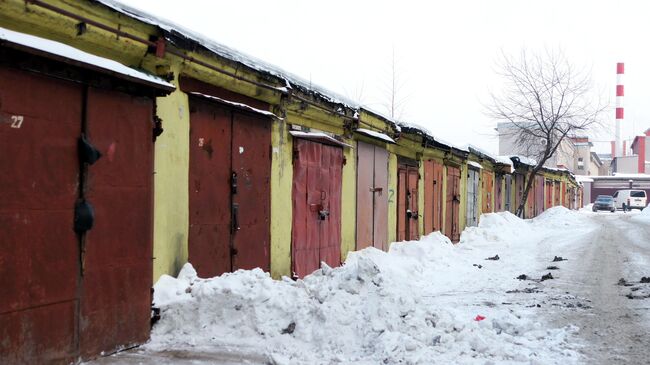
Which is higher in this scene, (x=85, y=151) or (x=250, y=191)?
(x=85, y=151)

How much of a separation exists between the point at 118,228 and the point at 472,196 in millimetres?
19039

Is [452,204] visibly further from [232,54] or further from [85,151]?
[85,151]

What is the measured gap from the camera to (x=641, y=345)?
592 cm

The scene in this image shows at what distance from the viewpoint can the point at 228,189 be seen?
718 centimetres

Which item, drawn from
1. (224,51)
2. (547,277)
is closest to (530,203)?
(547,277)

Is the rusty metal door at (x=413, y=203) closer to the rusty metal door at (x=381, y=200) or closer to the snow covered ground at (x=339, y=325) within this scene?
the rusty metal door at (x=381, y=200)

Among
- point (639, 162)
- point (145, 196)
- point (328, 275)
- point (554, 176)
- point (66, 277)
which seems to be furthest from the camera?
point (639, 162)

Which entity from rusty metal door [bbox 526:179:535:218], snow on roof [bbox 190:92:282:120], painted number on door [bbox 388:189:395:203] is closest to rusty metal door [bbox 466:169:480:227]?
painted number on door [bbox 388:189:395:203]

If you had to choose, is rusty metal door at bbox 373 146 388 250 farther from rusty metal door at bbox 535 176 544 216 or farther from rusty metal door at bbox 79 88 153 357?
rusty metal door at bbox 535 176 544 216

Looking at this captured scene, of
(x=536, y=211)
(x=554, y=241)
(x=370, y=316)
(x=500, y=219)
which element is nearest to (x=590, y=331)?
(x=370, y=316)

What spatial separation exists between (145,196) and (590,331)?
527 cm

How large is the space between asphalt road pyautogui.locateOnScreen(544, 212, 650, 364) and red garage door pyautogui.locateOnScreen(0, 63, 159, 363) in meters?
4.48

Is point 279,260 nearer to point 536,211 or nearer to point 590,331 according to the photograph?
point 590,331

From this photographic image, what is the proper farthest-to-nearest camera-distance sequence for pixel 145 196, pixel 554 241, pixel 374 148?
pixel 554 241, pixel 374 148, pixel 145 196
